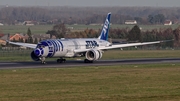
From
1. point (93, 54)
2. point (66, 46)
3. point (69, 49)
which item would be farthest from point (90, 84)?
point (93, 54)

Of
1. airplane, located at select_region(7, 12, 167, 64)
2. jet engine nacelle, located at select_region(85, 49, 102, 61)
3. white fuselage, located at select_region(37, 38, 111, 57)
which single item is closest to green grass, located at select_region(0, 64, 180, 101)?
airplane, located at select_region(7, 12, 167, 64)

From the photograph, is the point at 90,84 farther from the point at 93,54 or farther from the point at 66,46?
the point at 93,54

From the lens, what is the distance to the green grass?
126 ft

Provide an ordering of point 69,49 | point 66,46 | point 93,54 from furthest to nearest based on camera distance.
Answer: point 93,54 < point 69,49 < point 66,46

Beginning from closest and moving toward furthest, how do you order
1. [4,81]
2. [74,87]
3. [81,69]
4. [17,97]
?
1. [17,97]
2. [74,87]
3. [4,81]
4. [81,69]

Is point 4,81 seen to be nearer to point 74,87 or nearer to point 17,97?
point 74,87

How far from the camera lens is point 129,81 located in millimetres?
48031

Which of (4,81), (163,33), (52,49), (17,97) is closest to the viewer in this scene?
(17,97)

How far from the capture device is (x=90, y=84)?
45.8 m

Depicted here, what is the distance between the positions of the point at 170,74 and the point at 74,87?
45.3 feet

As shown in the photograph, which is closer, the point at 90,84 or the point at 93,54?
the point at 90,84

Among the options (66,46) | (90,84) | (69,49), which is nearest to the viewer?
(90,84)

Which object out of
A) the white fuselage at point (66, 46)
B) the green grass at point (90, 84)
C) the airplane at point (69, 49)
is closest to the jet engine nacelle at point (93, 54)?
the airplane at point (69, 49)

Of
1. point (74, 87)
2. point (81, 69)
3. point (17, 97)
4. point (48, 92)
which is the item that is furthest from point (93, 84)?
point (81, 69)
